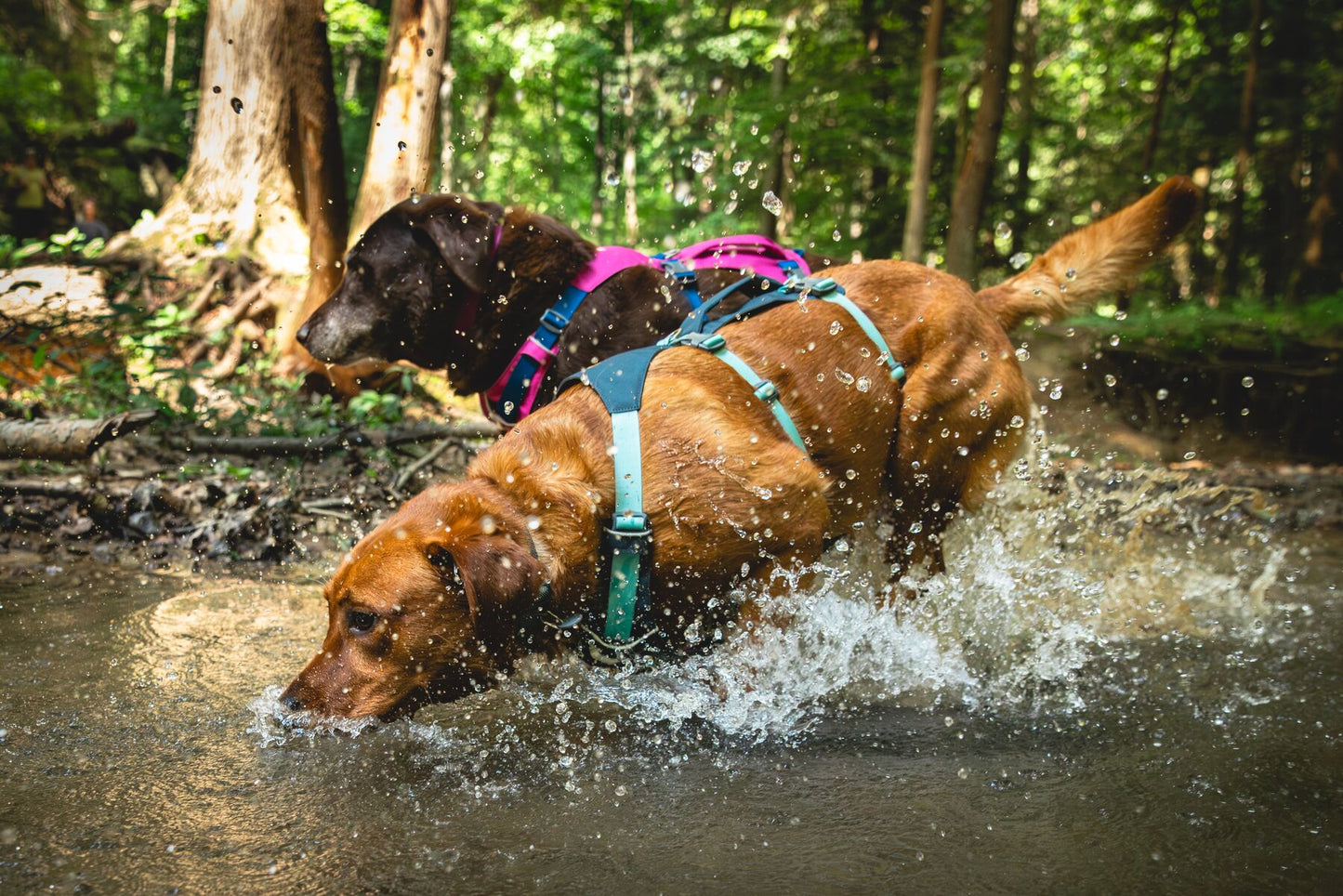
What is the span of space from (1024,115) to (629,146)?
13092 mm

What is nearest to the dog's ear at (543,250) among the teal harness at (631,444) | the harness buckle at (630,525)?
the teal harness at (631,444)

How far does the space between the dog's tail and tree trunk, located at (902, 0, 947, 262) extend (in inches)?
296

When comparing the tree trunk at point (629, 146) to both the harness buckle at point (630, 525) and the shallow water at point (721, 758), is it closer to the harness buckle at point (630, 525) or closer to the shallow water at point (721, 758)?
the shallow water at point (721, 758)

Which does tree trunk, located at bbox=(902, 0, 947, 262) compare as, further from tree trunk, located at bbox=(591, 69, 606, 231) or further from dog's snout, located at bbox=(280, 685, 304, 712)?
tree trunk, located at bbox=(591, 69, 606, 231)

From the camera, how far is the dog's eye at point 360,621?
3000 millimetres

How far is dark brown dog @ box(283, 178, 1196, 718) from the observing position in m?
2.99

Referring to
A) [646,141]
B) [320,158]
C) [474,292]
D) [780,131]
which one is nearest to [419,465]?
[474,292]

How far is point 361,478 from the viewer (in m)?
6.79

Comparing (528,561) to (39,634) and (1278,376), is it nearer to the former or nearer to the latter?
(39,634)

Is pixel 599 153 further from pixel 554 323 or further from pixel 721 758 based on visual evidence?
pixel 721 758

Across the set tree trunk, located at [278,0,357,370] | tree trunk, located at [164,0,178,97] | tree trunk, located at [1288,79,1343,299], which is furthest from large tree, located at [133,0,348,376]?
tree trunk, located at [164,0,178,97]

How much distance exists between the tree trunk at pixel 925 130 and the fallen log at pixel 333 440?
718 centimetres

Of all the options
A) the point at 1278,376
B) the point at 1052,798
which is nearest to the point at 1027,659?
the point at 1052,798

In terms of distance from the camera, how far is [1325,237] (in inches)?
485
